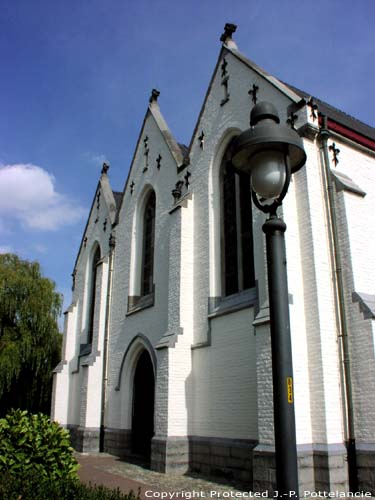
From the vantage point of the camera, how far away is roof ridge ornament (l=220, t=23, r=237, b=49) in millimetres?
14137

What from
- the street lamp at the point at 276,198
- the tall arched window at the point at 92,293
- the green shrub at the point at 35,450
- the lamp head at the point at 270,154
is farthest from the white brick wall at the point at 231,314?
the lamp head at the point at 270,154

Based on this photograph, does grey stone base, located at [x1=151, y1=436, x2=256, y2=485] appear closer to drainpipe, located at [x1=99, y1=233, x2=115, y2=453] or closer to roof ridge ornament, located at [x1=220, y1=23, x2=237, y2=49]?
drainpipe, located at [x1=99, y1=233, x2=115, y2=453]

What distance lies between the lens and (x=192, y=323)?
12.7 metres

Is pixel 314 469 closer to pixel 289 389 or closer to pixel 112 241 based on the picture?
pixel 289 389

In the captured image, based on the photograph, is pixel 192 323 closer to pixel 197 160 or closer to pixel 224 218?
pixel 224 218

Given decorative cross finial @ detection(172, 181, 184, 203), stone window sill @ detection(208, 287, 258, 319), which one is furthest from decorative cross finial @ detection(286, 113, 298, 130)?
decorative cross finial @ detection(172, 181, 184, 203)

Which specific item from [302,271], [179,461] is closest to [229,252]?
[302,271]

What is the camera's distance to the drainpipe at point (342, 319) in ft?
28.7

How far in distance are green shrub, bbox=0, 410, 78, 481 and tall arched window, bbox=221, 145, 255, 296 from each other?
5.80m

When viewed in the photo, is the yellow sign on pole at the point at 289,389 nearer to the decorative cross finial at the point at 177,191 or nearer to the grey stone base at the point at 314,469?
the grey stone base at the point at 314,469

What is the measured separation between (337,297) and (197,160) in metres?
6.46

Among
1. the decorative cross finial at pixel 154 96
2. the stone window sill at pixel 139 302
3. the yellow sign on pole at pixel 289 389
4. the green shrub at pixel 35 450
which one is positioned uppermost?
the decorative cross finial at pixel 154 96

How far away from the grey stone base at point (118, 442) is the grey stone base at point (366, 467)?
8584 mm

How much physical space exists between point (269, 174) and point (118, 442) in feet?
46.7
